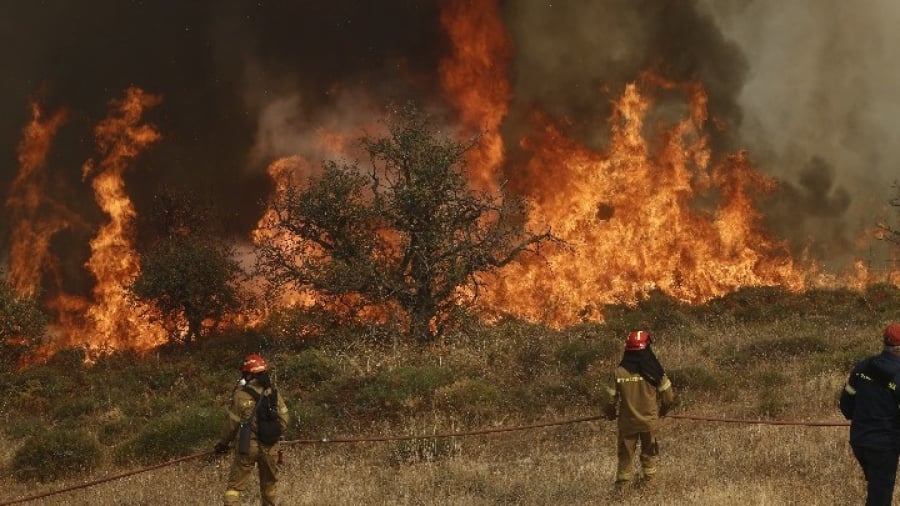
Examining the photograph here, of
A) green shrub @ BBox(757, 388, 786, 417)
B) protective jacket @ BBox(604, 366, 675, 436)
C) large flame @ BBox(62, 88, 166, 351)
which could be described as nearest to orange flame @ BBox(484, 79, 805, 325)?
green shrub @ BBox(757, 388, 786, 417)

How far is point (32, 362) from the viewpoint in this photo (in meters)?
30.9

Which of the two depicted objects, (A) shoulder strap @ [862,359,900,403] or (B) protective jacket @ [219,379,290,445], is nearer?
(A) shoulder strap @ [862,359,900,403]

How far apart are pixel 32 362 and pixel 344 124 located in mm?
20407

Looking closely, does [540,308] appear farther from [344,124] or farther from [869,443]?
[869,443]

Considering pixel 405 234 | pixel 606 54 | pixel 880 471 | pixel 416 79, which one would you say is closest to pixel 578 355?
pixel 405 234

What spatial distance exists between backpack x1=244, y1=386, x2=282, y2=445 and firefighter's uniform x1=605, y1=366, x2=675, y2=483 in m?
3.91

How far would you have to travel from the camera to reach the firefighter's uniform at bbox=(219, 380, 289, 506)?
885 cm

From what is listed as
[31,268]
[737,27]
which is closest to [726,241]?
[737,27]

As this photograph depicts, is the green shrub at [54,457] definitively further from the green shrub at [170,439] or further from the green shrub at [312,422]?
the green shrub at [312,422]

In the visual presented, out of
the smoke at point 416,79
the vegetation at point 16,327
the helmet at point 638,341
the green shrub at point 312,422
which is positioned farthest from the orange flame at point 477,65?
the helmet at point 638,341

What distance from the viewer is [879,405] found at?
727 centimetres

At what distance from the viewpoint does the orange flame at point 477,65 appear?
133ft

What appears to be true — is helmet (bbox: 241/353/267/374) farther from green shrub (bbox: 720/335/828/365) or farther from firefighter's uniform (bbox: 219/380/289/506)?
green shrub (bbox: 720/335/828/365)

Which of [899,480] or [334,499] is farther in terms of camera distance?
[334,499]
